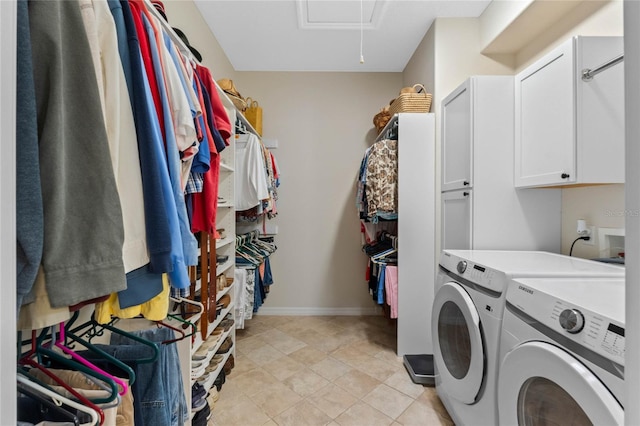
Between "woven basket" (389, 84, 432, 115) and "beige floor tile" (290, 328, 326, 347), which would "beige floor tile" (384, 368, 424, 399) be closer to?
"beige floor tile" (290, 328, 326, 347)

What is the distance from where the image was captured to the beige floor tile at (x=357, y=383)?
1777 mm

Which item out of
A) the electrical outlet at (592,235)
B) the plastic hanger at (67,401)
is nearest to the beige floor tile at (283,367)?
the plastic hanger at (67,401)

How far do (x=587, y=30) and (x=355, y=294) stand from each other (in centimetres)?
266

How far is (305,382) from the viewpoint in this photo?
6.11 feet

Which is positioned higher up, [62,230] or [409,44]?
[409,44]

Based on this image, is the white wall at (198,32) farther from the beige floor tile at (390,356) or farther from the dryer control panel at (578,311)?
the beige floor tile at (390,356)

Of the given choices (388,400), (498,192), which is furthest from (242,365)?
(498,192)

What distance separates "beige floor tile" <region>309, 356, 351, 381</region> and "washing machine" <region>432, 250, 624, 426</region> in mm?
673

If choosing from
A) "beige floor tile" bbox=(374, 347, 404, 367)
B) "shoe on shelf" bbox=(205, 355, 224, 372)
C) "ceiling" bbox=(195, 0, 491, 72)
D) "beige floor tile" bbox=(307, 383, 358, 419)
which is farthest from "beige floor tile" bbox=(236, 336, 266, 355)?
"ceiling" bbox=(195, 0, 491, 72)

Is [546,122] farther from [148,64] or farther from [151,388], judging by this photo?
[151,388]

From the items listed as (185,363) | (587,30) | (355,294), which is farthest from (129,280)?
(355,294)

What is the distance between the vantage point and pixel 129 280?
25.5 inches

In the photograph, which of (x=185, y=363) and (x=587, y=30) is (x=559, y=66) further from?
(x=185, y=363)
